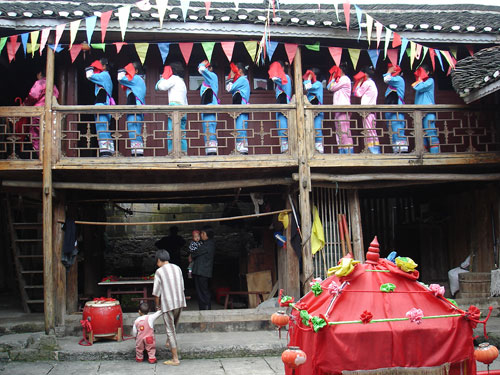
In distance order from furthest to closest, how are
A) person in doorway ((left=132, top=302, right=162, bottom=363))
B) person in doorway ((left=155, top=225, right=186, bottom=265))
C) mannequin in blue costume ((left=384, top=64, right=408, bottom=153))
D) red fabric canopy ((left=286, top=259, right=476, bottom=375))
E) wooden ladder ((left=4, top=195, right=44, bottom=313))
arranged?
person in doorway ((left=155, top=225, right=186, bottom=265)), wooden ladder ((left=4, top=195, right=44, bottom=313)), mannequin in blue costume ((left=384, top=64, right=408, bottom=153)), person in doorway ((left=132, top=302, right=162, bottom=363)), red fabric canopy ((left=286, top=259, right=476, bottom=375))

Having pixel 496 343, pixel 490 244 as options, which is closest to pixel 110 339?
pixel 496 343

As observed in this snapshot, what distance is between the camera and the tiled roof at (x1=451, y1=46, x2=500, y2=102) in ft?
34.5

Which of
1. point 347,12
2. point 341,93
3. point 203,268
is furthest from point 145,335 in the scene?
point 347,12

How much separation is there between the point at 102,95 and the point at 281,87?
11.7 ft

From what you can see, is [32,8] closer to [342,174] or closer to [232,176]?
[232,176]

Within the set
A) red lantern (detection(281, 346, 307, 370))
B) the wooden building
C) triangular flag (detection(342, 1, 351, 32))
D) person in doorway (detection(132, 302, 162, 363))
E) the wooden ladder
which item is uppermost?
triangular flag (detection(342, 1, 351, 32))

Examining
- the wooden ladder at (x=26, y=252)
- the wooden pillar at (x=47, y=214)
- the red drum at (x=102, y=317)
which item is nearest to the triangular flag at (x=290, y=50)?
the wooden pillar at (x=47, y=214)

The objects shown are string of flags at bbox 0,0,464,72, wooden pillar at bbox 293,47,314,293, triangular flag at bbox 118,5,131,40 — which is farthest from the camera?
wooden pillar at bbox 293,47,314,293

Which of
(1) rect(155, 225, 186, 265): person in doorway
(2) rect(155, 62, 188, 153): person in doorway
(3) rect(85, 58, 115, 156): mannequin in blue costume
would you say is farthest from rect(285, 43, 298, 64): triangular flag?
(1) rect(155, 225, 186, 265): person in doorway

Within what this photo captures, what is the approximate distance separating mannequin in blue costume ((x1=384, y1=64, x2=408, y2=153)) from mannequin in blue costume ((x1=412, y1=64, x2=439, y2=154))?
1.13ft

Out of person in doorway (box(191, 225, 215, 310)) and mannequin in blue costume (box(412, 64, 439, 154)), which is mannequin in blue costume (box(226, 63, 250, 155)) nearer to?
person in doorway (box(191, 225, 215, 310))

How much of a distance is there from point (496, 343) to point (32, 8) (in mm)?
10421

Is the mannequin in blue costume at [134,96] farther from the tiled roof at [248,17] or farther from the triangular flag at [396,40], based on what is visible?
the triangular flag at [396,40]

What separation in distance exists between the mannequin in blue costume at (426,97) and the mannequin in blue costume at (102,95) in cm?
627
